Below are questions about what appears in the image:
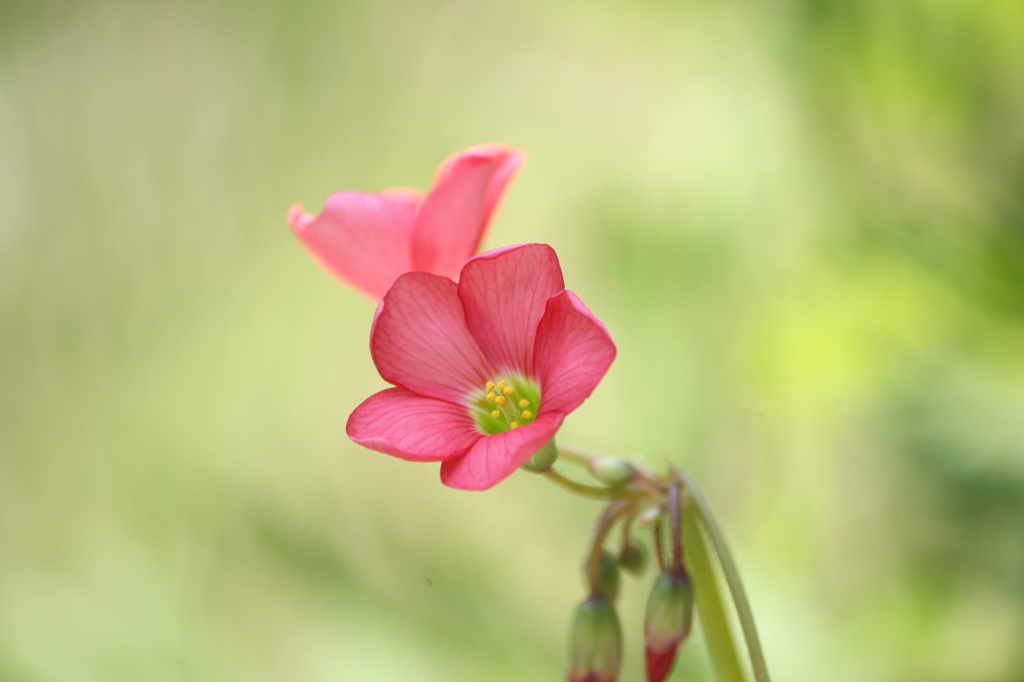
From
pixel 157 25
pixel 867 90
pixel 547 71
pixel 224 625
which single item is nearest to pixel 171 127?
pixel 157 25

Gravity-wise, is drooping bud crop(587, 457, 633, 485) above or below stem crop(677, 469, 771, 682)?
above

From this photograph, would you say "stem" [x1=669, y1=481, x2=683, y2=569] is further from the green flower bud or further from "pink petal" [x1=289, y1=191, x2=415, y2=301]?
"pink petal" [x1=289, y1=191, x2=415, y2=301]

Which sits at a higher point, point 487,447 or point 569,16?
point 569,16

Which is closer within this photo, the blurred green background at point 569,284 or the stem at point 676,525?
the stem at point 676,525

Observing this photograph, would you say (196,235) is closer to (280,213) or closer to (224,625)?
(280,213)

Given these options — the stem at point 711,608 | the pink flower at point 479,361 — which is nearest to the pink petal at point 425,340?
the pink flower at point 479,361

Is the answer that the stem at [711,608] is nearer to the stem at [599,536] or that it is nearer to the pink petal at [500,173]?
the stem at [599,536]

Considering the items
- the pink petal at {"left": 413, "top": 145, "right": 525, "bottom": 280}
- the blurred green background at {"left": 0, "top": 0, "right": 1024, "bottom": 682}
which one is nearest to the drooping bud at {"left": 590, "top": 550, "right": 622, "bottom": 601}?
the pink petal at {"left": 413, "top": 145, "right": 525, "bottom": 280}

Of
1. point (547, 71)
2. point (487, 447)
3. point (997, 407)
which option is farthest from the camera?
point (547, 71)
